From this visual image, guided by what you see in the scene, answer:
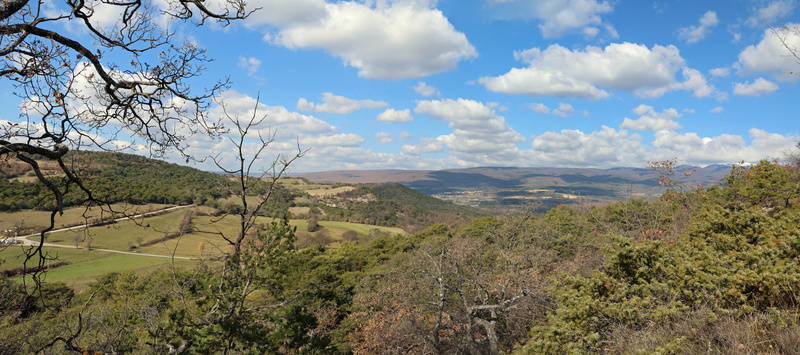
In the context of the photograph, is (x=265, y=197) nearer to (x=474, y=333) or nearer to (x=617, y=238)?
(x=617, y=238)

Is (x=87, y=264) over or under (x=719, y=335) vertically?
under

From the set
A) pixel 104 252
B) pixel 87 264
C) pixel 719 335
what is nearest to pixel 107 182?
pixel 719 335

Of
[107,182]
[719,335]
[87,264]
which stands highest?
[107,182]

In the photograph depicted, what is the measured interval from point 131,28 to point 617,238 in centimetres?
995

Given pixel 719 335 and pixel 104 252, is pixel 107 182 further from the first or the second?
pixel 104 252

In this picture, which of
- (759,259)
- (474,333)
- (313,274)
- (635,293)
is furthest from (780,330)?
(313,274)

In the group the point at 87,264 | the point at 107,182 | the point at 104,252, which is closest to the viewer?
the point at 107,182

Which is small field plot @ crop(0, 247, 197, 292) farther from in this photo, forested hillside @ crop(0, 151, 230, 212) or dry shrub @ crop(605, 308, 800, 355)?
dry shrub @ crop(605, 308, 800, 355)

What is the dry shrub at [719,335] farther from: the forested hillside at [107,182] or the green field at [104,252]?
the green field at [104,252]

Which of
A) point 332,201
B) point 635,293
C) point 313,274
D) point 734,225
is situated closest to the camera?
point 635,293

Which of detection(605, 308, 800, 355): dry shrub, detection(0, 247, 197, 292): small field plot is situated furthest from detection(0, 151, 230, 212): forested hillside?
detection(605, 308, 800, 355): dry shrub

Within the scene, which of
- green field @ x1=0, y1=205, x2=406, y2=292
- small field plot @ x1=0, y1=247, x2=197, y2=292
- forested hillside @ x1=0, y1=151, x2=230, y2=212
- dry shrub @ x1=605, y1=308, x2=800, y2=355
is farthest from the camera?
green field @ x1=0, y1=205, x2=406, y2=292

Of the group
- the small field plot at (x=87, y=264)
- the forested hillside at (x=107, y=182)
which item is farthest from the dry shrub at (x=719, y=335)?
the small field plot at (x=87, y=264)

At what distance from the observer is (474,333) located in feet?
54.0
